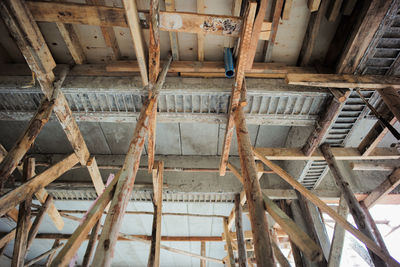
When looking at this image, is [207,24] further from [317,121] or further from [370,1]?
[317,121]

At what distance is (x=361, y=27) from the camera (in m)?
3.88

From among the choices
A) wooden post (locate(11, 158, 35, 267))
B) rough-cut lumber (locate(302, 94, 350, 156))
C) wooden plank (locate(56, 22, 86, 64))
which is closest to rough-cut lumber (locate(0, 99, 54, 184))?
wooden post (locate(11, 158, 35, 267))

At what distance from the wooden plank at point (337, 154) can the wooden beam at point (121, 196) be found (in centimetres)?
267

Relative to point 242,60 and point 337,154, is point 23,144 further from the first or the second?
point 337,154

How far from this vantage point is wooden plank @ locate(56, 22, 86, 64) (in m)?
4.50

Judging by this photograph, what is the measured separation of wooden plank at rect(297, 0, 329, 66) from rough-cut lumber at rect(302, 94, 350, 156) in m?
1.05

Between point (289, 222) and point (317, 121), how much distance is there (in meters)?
3.36

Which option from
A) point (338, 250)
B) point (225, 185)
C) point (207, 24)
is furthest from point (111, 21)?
point (338, 250)

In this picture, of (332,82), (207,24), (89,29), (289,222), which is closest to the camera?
(289,222)

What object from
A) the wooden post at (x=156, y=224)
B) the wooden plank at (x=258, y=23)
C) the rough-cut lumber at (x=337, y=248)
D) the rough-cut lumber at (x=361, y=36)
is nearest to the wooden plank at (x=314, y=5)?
the rough-cut lumber at (x=361, y=36)

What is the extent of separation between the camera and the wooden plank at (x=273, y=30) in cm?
446

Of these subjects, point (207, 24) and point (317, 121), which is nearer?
point (207, 24)

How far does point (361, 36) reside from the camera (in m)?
3.97

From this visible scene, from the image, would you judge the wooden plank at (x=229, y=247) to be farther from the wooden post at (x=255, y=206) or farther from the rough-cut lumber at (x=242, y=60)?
the wooden post at (x=255, y=206)
